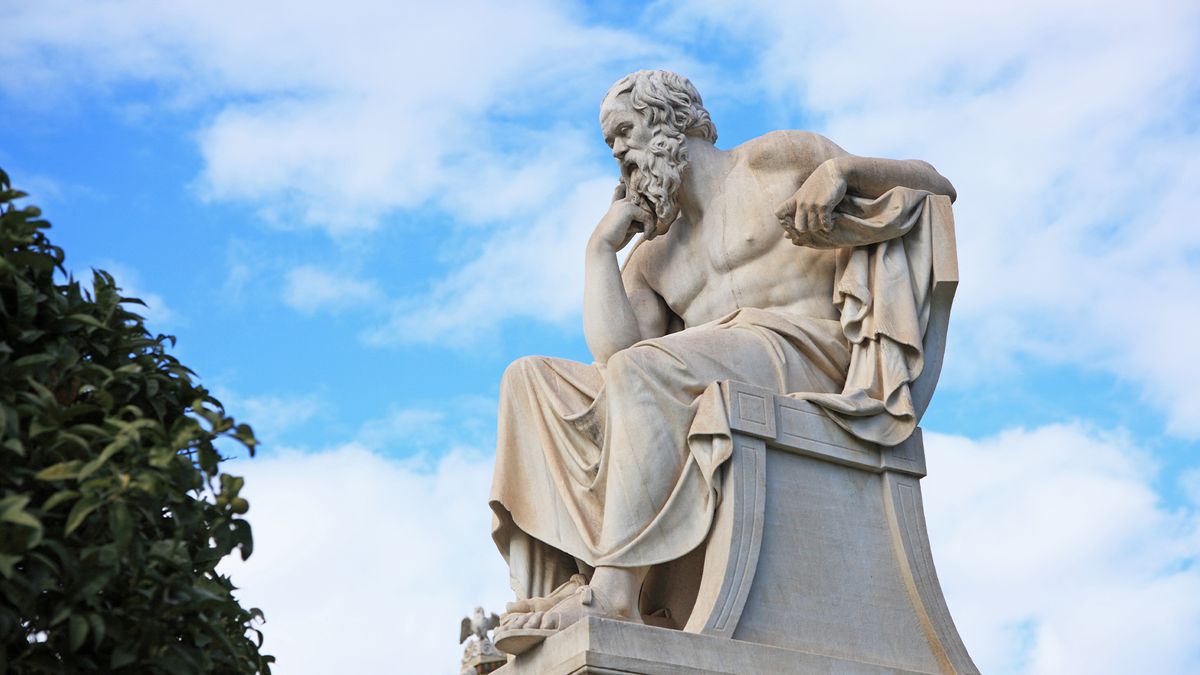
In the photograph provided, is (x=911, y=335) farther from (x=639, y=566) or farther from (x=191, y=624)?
(x=191, y=624)

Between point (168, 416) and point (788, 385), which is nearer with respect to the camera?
point (168, 416)

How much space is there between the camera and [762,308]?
6.66 meters

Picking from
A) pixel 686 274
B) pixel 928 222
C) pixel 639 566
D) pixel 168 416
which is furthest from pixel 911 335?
pixel 168 416

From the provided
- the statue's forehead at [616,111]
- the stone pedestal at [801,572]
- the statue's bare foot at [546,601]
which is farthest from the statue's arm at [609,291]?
the statue's bare foot at [546,601]

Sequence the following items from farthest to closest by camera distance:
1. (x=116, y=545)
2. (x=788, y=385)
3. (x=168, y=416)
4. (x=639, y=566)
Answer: (x=788, y=385), (x=639, y=566), (x=168, y=416), (x=116, y=545)

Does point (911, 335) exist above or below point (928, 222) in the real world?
below

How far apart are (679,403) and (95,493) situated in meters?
2.89

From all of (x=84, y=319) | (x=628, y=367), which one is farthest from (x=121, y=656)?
(x=628, y=367)

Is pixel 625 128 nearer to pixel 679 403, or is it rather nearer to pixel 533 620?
pixel 679 403

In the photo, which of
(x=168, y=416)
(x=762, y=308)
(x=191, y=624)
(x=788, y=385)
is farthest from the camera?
(x=762, y=308)

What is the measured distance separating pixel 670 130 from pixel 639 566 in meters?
1.94

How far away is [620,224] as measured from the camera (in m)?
6.66

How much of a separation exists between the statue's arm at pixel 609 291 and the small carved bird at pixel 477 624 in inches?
45.7

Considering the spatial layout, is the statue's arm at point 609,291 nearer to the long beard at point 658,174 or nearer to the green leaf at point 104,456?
the long beard at point 658,174
